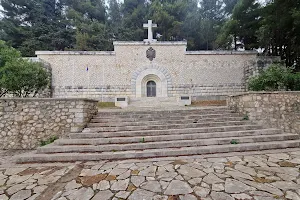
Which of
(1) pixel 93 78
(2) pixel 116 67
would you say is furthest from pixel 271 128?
(1) pixel 93 78

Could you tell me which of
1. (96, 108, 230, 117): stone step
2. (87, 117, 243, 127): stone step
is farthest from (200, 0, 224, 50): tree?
(87, 117, 243, 127): stone step

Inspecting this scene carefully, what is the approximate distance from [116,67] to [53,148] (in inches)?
397

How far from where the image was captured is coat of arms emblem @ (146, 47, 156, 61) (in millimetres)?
12984

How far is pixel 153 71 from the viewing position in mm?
12961

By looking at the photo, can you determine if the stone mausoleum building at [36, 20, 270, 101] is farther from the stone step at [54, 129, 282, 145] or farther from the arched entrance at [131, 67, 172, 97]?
the stone step at [54, 129, 282, 145]

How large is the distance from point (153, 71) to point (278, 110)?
9.53m

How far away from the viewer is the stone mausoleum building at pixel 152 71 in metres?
12.5

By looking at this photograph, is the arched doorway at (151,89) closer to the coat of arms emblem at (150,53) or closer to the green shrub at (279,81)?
the coat of arms emblem at (150,53)

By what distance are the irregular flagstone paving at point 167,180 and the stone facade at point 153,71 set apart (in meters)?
9.97

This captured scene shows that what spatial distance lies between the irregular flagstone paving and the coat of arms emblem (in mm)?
11166

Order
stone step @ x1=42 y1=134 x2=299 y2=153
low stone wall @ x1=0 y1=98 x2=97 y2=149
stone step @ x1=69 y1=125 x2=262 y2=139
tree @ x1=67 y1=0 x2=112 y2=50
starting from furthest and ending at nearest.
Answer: tree @ x1=67 y1=0 x2=112 y2=50
low stone wall @ x1=0 y1=98 x2=97 y2=149
stone step @ x1=69 y1=125 x2=262 y2=139
stone step @ x1=42 y1=134 x2=299 y2=153

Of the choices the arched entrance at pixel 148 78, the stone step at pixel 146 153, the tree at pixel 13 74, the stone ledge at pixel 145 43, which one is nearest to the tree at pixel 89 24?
the stone ledge at pixel 145 43

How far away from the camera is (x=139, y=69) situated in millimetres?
12906

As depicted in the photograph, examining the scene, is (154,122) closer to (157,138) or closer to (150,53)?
(157,138)
